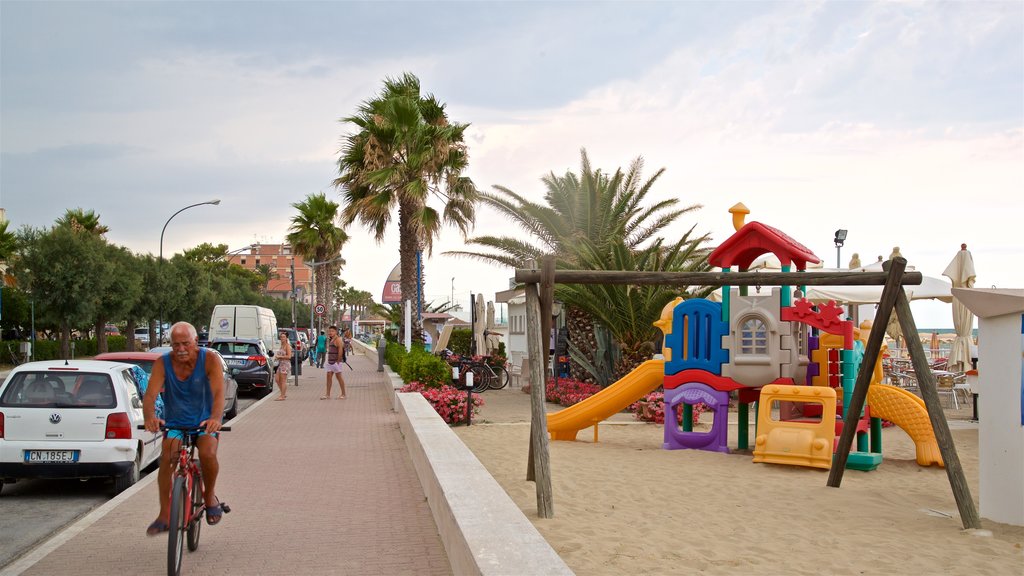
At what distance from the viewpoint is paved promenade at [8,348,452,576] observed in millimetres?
6078

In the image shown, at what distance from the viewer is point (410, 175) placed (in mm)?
28531

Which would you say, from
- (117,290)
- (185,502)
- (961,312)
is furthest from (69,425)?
(117,290)

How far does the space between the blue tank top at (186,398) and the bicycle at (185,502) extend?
7cm

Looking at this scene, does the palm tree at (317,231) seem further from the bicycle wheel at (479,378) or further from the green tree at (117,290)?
the bicycle wheel at (479,378)

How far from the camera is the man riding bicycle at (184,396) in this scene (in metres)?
6.07

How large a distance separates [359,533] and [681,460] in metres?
5.72

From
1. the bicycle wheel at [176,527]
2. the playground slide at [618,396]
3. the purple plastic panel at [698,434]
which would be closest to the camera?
the bicycle wheel at [176,527]

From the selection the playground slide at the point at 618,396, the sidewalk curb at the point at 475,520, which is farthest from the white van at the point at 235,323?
the sidewalk curb at the point at 475,520

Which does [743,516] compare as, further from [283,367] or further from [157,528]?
[283,367]

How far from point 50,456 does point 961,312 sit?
1625cm

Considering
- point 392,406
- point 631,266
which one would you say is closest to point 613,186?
point 631,266

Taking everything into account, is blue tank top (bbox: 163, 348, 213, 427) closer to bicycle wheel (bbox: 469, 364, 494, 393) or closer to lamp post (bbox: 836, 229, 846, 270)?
bicycle wheel (bbox: 469, 364, 494, 393)

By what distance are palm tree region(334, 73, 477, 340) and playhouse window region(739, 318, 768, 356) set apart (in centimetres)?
1651

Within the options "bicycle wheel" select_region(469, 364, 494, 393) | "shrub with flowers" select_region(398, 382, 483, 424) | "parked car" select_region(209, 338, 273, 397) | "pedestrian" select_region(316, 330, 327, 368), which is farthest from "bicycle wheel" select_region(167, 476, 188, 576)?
"pedestrian" select_region(316, 330, 327, 368)
